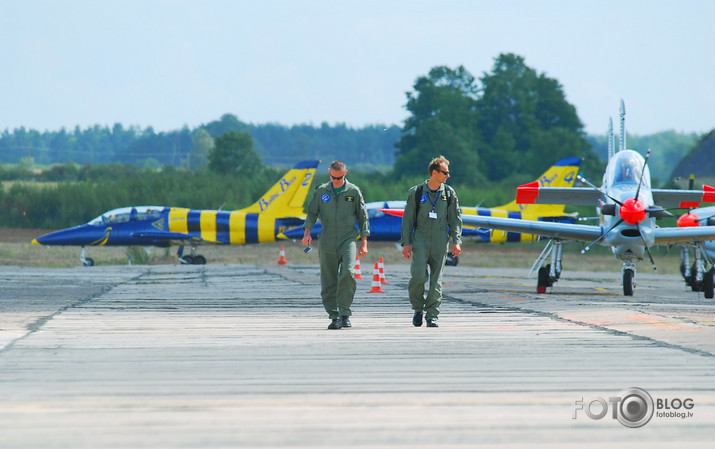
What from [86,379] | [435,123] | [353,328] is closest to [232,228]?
[353,328]

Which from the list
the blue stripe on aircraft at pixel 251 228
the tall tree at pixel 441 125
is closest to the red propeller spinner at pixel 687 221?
the blue stripe on aircraft at pixel 251 228

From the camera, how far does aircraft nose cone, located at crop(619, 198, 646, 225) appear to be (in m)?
16.7

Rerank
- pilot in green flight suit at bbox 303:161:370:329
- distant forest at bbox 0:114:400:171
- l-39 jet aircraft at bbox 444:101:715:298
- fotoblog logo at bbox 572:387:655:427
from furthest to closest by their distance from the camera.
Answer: distant forest at bbox 0:114:400:171 < l-39 jet aircraft at bbox 444:101:715:298 < pilot in green flight suit at bbox 303:161:370:329 < fotoblog logo at bbox 572:387:655:427

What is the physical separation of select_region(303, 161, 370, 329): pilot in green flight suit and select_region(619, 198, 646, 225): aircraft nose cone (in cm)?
861

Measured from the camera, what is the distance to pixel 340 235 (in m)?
9.52

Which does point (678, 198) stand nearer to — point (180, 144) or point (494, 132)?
point (494, 132)

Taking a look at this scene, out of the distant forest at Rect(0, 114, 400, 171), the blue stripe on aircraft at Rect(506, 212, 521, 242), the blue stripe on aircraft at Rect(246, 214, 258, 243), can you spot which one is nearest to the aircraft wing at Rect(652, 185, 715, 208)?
the blue stripe on aircraft at Rect(506, 212, 521, 242)

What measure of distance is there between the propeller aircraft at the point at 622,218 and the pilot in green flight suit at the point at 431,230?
26.3 feet

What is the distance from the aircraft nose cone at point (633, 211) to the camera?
16723 millimetres

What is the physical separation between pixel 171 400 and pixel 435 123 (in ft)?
243

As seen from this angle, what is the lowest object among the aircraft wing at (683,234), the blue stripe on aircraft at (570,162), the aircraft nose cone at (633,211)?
the aircraft wing at (683,234)

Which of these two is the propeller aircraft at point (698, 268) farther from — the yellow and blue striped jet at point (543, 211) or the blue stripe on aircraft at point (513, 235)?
the blue stripe on aircraft at point (513, 235)

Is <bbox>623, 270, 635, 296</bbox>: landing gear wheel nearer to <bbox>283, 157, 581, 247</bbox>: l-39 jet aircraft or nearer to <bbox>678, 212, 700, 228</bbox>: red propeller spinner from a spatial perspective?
<bbox>678, 212, 700, 228</bbox>: red propeller spinner

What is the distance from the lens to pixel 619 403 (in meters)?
5.07
